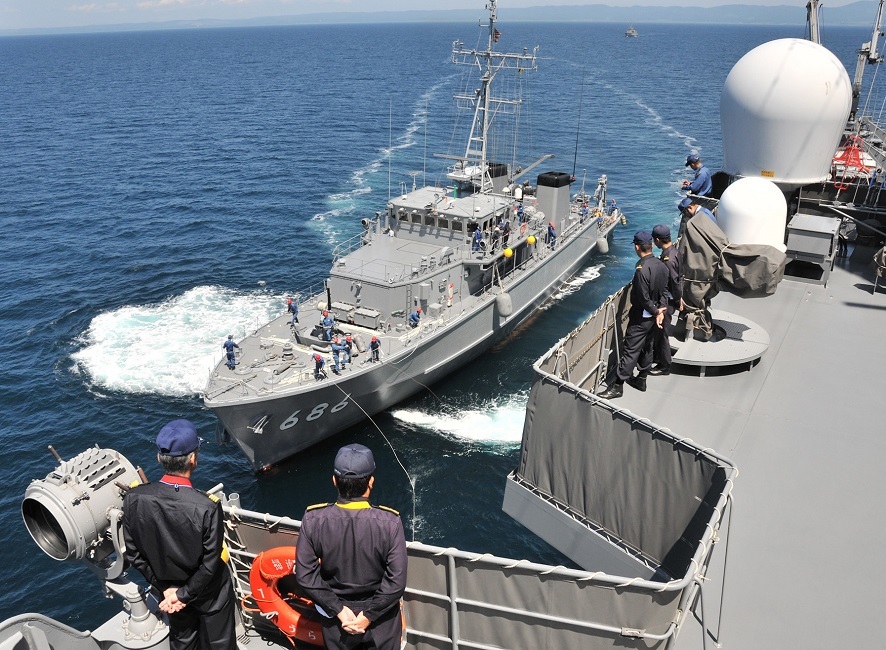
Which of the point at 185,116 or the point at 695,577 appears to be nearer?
the point at 695,577

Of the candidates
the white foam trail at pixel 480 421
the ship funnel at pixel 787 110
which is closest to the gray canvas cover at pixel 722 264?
the ship funnel at pixel 787 110

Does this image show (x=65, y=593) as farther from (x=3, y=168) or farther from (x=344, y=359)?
(x=3, y=168)

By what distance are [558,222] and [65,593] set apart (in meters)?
22.9

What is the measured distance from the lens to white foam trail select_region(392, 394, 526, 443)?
19.6 meters

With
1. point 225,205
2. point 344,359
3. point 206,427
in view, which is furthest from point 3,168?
point 344,359

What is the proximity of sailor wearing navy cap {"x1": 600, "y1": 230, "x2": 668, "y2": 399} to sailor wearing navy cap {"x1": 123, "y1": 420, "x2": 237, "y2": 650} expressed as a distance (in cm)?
516

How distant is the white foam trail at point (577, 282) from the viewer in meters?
29.8

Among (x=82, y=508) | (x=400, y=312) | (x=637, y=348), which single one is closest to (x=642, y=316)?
(x=637, y=348)

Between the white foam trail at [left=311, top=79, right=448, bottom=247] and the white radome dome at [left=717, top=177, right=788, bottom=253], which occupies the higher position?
the white radome dome at [left=717, top=177, right=788, bottom=253]

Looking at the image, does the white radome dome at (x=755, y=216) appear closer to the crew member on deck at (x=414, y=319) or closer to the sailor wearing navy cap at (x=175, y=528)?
the sailor wearing navy cap at (x=175, y=528)

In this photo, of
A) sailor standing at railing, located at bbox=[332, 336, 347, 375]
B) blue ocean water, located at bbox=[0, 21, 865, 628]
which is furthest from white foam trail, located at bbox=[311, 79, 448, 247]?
sailor standing at railing, located at bbox=[332, 336, 347, 375]

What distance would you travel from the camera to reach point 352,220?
119 feet

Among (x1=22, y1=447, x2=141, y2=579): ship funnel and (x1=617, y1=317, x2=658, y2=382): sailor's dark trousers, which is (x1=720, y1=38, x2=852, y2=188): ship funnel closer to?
(x1=617, y1=317, x2=658, y2=382): sailor's dark trousers

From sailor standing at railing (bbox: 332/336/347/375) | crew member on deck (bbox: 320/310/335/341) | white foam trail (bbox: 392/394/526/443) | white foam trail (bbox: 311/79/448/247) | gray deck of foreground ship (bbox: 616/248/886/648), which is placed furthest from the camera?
white foam trail (bbox: 311/79/448/247)
